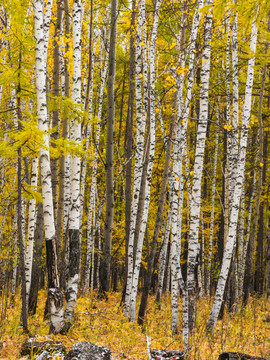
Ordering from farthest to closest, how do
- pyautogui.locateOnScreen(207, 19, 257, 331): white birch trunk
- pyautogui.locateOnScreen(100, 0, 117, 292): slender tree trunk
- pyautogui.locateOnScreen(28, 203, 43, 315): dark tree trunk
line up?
pyautogui.locateOnScreen(100, 0, 117, 292): slender tree trunk, pyautogui.locateOnScreen(28, 203, 43, 315): dark tree trunk, pyautogui.locateOnScreen(207, 19, 257, 331): white birch trunk

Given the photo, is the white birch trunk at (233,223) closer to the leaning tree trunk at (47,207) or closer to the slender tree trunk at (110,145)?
the leaning tree trunk at (47,207)

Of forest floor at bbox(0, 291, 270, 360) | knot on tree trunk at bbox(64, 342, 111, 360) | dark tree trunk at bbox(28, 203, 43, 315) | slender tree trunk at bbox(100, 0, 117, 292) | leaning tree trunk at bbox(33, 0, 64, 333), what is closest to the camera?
knot on tree trunk at bbox(64, 342, 111, 360)

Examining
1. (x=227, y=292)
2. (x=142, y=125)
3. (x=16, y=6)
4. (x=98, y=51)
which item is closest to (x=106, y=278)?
(x=227, y=292)

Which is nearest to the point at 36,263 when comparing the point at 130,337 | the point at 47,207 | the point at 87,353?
the point at 130,337

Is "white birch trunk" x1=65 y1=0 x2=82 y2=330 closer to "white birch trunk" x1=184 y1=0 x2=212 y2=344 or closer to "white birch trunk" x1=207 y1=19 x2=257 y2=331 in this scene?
"white birch trunk" x1=184 y1=0 x2=212 y2=344

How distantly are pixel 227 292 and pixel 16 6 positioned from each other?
30.0ft

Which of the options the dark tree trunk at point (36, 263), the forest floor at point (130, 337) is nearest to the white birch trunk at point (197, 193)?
the forest floor at point (130, 337)

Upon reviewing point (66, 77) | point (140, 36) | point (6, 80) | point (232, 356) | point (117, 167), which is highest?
point (140, 36)

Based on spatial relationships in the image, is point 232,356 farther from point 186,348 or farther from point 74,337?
point 74,337

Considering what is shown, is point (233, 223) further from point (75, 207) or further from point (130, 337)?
point (75, 207)

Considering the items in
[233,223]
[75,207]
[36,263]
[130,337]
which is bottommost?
[130,337]

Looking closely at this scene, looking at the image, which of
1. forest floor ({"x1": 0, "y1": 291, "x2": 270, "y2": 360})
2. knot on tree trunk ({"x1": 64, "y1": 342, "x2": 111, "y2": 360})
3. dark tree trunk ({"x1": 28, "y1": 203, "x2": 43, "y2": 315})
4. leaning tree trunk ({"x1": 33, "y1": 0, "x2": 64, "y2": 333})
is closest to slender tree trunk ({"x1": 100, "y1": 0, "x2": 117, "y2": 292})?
forest floor ({"x1": 0, "y1": 291, "x2": 270, "y2": 360})

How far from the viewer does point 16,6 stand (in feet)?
19.4

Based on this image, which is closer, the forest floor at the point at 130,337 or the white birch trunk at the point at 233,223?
the forest floor at the point at 130,337
